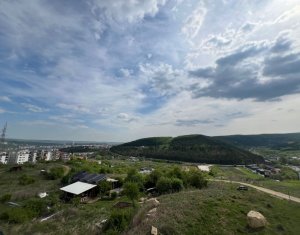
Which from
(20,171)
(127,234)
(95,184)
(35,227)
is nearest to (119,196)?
(95,184)

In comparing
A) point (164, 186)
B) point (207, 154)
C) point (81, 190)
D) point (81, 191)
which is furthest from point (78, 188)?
point (207, 154)

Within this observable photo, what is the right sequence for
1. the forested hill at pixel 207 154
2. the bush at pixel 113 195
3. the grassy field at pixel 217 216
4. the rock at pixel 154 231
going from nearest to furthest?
1. the rock at pixel 154 231
2. the grassy field at pixel 217 216
3. the bush at pixel 113 195
4. the forested hill at pixel 207 154

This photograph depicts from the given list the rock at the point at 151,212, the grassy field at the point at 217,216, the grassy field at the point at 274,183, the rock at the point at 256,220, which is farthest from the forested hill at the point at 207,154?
the rock at the point at 151,212

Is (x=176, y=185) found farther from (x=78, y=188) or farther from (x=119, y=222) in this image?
(x=119, y=222)

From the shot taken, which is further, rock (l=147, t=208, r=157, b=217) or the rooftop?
the rooftop

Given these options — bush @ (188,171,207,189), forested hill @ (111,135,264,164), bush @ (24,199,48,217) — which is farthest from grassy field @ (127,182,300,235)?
forested hill @ (111,135,264,164)

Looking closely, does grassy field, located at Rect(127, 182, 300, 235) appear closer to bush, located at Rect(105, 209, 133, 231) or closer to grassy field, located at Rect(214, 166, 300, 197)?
bush, located at Rect(105, 209, 133, 231)

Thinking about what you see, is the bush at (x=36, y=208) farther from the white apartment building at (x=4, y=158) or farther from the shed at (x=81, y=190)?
the white apartment building at (x=4, y=158)
